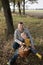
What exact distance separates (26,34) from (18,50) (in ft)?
2.09

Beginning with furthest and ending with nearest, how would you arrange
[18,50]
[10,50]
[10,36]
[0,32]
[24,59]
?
[0,32] → [10,36] → [10,50] → [24,59] → [18,50]

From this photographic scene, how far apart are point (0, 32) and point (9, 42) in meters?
2.45

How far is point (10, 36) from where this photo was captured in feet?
40.2

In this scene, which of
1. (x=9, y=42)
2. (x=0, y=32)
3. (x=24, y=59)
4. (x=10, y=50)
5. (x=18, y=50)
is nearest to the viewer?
(x=18, y=50)

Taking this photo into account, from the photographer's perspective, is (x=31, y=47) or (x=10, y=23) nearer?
(x=31, y=47)

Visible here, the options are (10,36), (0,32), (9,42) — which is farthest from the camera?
(0,32)

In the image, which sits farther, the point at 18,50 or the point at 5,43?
the point at 5,43

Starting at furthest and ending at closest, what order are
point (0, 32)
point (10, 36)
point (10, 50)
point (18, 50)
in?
point (0, 32) < point (10, 36) < point (10, 50) < point (18, 50)

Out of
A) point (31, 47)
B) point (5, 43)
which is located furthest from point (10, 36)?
point (31, 47)

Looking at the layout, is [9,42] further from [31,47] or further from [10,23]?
[31,47]

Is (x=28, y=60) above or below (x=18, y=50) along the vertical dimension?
below

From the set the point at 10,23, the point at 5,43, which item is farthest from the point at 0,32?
the point at 5,43

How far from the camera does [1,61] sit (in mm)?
9695

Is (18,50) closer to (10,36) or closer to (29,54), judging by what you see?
(29,54)
